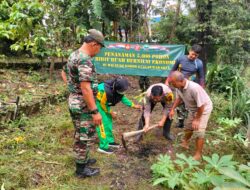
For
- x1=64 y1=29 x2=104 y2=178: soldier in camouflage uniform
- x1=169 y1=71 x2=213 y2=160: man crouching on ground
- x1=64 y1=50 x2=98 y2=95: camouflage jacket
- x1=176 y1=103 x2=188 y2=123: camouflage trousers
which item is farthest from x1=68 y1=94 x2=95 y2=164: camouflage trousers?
x1=176 y1=103 x2=188 y2=123: camouflage trousers

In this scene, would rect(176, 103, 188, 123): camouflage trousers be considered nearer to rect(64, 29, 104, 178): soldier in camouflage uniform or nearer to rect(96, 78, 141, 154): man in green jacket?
rect(96, 78, 141, 154): man in green jacket

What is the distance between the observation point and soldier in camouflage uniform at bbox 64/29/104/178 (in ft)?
9.10

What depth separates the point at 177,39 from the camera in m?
8.48

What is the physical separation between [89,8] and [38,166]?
4.85 metres

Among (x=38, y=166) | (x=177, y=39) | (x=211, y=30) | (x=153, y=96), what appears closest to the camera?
(x=38, y=166)

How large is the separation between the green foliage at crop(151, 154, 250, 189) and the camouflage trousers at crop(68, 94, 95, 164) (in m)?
0.78

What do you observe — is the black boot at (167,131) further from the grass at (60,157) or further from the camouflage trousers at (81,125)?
the camouflage trousers at (81,125)

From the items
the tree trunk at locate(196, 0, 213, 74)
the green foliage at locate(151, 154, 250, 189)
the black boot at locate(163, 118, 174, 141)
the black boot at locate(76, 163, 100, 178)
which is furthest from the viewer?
the tree trunk at locate(196, 0, 213, 74)

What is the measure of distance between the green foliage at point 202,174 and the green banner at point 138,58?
3324mm

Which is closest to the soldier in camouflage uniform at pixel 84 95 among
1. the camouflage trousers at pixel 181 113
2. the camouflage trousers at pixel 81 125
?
the camouflage trousers at pixel 81 125

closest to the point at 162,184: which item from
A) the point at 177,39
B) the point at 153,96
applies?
the point at 153,96

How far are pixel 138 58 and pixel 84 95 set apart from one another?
3.92 metres

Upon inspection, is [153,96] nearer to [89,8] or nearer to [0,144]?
[0,144]

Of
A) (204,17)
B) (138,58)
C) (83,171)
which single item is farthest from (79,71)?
(204,17)
